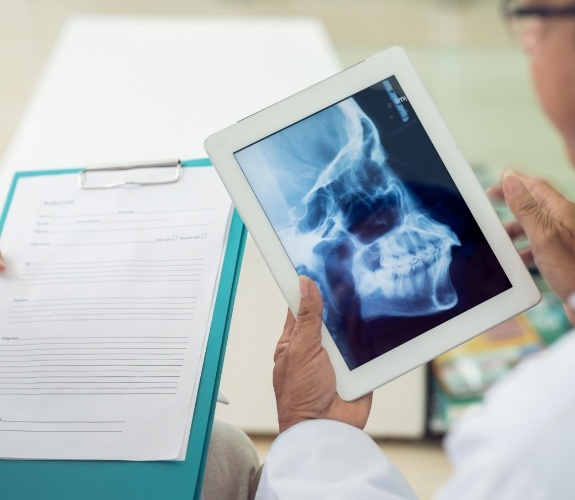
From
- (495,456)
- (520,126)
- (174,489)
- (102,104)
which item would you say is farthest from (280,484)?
(520,126)

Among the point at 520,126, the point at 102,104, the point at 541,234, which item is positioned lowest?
the point at 520,126

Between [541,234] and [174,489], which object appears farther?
[541,234]

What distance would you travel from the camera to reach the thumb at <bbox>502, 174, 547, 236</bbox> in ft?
2.62

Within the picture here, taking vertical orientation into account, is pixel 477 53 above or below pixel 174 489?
below

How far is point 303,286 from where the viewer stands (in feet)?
2.34

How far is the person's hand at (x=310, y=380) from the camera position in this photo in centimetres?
71

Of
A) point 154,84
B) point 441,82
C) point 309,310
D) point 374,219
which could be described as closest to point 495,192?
point 374,219

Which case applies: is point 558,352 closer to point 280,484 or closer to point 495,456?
point 495,456

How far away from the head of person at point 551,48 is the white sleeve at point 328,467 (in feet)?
1.13

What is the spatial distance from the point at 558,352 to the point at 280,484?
310mm

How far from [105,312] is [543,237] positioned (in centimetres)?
50

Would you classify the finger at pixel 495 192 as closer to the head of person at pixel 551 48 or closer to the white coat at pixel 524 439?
the head of person at pixel 551 48

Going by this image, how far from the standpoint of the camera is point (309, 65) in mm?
1305

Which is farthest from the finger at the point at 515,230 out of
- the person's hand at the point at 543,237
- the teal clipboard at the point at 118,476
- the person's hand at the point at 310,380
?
the teal clipboard at the point at 118,476
